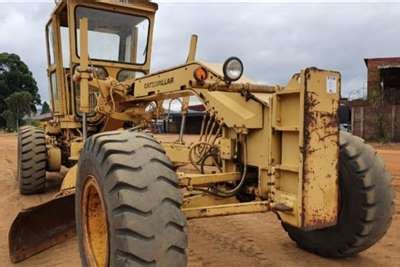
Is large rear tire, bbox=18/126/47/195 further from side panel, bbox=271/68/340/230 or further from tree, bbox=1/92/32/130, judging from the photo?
tree, bbox=1/92/32/130

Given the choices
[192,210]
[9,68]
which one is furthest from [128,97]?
[9,68]

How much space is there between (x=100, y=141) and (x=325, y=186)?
172cm

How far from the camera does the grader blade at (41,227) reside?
200 inches

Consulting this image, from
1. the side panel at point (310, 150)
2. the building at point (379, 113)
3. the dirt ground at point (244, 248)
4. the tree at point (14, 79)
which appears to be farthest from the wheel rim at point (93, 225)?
the tree at point (14, 79)

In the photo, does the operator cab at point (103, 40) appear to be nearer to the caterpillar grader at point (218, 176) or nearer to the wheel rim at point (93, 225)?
the caterpillar grader at point (218, 176)

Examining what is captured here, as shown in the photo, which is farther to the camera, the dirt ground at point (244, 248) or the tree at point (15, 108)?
the tree at point (15, 108)

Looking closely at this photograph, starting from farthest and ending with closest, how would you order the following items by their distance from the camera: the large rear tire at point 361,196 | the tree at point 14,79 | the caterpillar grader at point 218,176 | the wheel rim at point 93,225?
1. the tree at point 14,79
2. the large rear tire at point 361,196
3. the wheel rim at point 93,225
4. the caterpillar grader at point 218,176

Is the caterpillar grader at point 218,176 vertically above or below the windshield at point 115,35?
below

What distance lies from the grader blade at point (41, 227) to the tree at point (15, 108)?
134 ft

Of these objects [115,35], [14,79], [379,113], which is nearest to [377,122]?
[379,113]

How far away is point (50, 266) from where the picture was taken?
16.0 ft

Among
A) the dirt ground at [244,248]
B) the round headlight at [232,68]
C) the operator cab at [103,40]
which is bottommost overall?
the dirt ground at [244,248]

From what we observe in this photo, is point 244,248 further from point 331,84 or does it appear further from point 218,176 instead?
point 331,84

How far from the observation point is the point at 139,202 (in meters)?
3.17
